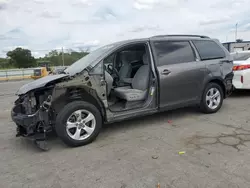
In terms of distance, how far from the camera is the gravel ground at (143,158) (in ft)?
8.96

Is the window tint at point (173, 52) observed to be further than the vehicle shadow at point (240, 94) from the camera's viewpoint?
No

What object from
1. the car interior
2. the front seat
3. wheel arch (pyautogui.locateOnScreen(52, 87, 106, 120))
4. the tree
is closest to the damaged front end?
wheel arch (pyautogui.locateOnScreen(52, 87, 106, 120))

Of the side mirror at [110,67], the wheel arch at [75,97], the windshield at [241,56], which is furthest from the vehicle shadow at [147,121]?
the windshield at [241,56]

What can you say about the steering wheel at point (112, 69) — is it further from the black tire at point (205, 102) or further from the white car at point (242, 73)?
the white car at point (242, 73)

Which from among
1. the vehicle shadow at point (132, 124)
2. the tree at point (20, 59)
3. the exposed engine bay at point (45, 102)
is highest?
the tree at point (20, 59)

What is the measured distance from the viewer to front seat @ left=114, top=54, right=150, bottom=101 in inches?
182

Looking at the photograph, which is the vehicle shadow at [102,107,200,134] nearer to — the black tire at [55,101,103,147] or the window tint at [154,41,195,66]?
the black tire at [55,101,103,147]

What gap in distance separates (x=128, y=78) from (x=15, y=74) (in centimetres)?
2160

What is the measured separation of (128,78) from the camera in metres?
5.52

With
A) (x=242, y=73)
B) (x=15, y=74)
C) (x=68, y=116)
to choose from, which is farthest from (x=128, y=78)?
(x=15, y=74)

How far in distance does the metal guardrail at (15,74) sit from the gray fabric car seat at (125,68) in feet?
65.8

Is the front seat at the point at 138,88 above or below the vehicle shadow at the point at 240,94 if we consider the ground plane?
above

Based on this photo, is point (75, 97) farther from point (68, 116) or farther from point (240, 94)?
point (240, 94)

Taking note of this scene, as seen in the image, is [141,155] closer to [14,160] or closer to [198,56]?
[14,160]
